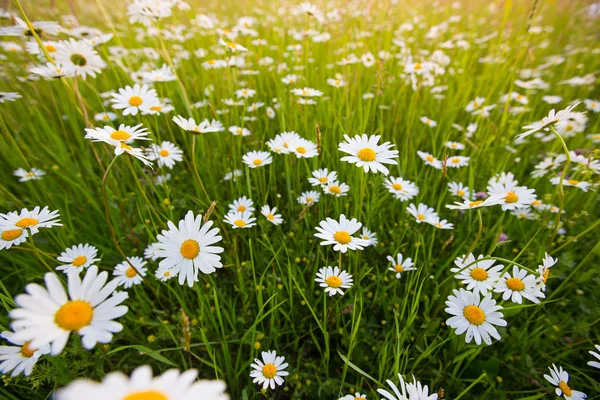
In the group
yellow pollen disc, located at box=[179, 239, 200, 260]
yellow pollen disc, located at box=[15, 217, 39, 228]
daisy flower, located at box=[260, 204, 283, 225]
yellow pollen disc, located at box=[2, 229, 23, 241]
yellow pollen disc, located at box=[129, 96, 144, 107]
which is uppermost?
yellow pollen disc, located at box=[129, 96, 144, 107]

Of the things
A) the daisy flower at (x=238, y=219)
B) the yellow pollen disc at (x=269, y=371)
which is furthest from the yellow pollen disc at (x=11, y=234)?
the yellow pollen disc at (x=269, y=371)

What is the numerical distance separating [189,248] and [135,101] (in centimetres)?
103

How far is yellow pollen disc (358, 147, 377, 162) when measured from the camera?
1379mm

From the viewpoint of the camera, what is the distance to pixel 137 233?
1712mm

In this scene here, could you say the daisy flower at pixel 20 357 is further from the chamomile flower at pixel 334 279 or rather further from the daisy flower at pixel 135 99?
the daisy flower at pixel 135 99

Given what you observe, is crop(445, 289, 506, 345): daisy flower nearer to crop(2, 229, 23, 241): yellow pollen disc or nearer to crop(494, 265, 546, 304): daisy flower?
crop(494, 265, 546, 304): daisy flower

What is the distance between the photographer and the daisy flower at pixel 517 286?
116 centimetres

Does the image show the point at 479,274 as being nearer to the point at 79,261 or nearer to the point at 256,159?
the point at 256,159

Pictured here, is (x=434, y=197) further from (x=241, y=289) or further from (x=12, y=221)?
(x=12, y=221)

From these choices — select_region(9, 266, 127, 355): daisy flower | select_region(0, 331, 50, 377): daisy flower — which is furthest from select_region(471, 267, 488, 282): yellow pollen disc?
select_region(0, 331, 50, 377): daisy flower

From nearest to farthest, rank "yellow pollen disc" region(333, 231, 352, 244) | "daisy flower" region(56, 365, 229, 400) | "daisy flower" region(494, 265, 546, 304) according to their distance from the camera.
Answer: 1. "daisy flower" region(56, 365, 229, 400)
2. "daisy flower" region(494, 265, 546, 304)
3. "yellow pollen disc" region(333, 231, 352, 244)

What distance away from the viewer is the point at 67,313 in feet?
2.37

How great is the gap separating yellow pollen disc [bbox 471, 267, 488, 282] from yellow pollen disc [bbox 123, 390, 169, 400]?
1.16 m

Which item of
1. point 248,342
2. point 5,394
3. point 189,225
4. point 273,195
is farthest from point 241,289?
point 5,394
